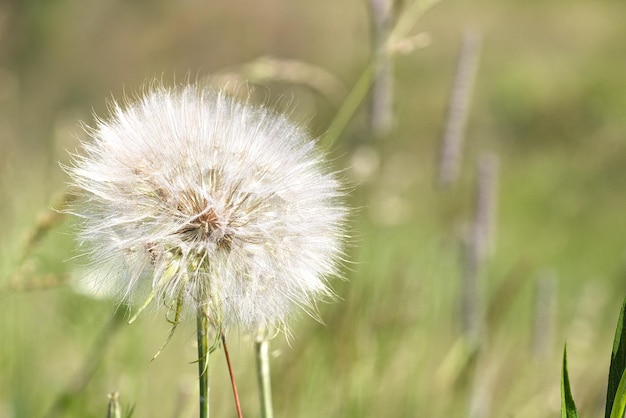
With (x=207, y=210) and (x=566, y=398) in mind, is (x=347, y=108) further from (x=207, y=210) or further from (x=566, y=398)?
(x=566, y=398)

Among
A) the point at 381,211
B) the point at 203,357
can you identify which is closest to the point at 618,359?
the point at 203,357

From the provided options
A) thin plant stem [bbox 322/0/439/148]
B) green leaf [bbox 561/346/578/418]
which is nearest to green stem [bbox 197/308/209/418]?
green leaf [bbox 561/346/578/418]

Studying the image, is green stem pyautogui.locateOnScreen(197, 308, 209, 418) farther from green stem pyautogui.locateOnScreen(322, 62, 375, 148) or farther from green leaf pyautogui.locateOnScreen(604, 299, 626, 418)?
green stem pyautogui.locateOnScreen(322, 62, 375, 148)

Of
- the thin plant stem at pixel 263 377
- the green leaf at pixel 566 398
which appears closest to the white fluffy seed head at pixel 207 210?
the thin plant stem at pixel 263 377

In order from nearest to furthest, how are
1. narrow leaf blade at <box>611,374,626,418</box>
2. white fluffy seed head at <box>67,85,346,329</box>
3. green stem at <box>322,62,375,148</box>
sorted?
1. narrow leaf blade at <box>611,374,626,418</box>
2. white fluffy seed head at <box>67,85,346,329</box>
3. green stem at <box>322,62,375,148</box>

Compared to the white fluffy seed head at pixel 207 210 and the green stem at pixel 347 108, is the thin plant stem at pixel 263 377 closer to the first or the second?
the white fluffy seed head at pixel 207 210

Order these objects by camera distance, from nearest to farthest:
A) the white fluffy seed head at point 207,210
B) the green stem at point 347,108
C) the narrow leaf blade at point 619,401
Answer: the narrow leaf blade at point 619,401
the white fluffy seed head at point 207,210
the green stem at point 347,108
